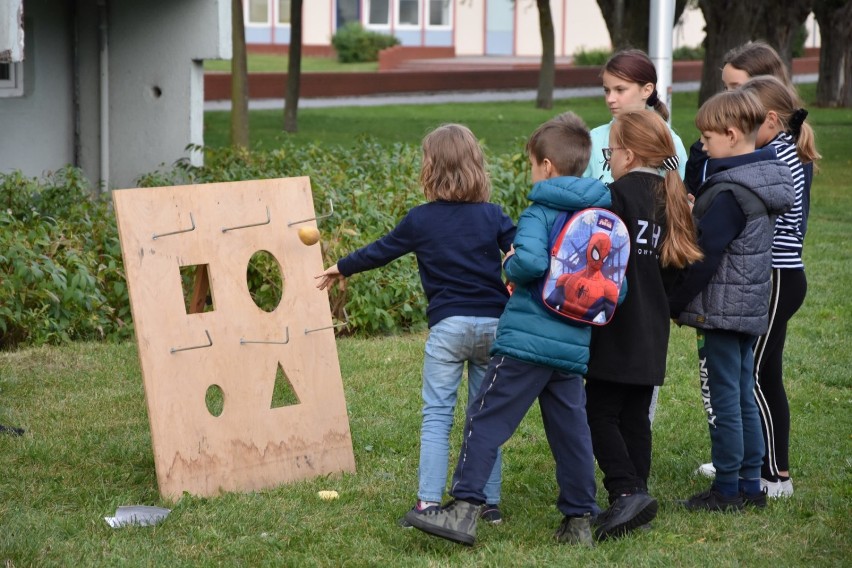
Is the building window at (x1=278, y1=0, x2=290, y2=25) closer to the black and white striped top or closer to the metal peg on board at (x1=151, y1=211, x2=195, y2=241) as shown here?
the metal peg on board at (x1=151, y1=211, x2=195, y2=241)

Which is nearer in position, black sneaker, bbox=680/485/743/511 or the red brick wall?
black sneaker, bbox=680/485/743/511

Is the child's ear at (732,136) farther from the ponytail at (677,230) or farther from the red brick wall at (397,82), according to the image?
the red brick wall at (397,82)

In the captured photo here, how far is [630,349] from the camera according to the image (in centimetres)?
395

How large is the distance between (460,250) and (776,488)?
1624 mm

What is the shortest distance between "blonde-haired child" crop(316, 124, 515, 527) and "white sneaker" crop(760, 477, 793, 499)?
48.5 inches

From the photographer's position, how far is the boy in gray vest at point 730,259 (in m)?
4.06

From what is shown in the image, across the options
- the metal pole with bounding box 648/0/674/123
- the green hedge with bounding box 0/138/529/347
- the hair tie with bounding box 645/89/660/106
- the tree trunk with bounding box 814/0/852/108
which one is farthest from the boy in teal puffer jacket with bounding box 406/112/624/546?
the tree trunk with bounding box 814/0/852/108

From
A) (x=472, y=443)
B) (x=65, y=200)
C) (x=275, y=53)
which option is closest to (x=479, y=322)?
(x=472, y=443)

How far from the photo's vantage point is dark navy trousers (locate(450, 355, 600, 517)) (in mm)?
3861

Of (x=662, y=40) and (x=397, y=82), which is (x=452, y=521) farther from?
(x=397, y=82)

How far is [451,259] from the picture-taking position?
4.01 meters

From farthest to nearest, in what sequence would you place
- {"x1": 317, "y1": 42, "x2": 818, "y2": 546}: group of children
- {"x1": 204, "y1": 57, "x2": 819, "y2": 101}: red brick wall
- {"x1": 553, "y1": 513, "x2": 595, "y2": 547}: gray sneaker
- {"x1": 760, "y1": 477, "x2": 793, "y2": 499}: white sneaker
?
1. {"x1": 204, "y1": 57, "x2": 819, "y2": 101}: red brick wall
2. {"x1": 760, "y1": 477, "x2": 793, "y2": 499}: white sneaker
3. {"x1": 553, "y1": 513, "x2": 595, "y2": 547}: gray sneaker
4. {"x1": 317, "y1": 42, "x2": 818, "y2": 546}: group of children

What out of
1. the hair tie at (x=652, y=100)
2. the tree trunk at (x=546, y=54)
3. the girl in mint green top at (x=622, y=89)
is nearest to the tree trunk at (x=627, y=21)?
the tree trunk at (x=546, y=54)

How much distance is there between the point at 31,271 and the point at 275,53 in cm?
4246
